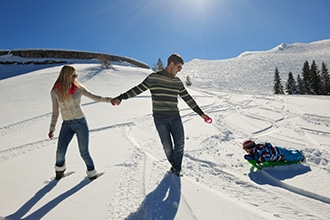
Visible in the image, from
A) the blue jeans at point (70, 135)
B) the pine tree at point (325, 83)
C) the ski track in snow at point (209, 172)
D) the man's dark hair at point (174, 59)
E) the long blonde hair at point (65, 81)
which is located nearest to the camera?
the ski track in snow at point (209, 172)

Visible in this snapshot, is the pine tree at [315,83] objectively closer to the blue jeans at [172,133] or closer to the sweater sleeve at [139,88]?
the blue jeans at [172,133]

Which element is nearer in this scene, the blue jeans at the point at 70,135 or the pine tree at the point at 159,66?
the blue jeans at the point at 70,135

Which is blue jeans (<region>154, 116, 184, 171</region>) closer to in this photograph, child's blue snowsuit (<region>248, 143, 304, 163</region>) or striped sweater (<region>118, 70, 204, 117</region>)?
striped sweater (<region>118, 70, 204, 117</region>)

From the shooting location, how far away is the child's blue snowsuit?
4.03m

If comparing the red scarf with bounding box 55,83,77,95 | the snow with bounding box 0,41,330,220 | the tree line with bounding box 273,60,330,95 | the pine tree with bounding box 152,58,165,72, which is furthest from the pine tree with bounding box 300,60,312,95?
the red scarf with bounding box 55,83,77,95

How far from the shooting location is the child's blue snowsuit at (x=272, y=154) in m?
4.03

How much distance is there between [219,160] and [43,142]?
4508 millimetres

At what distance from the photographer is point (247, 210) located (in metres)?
2.65

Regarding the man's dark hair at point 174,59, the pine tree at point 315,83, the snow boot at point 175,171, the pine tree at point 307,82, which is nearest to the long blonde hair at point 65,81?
the man's dark hair at point 174,59

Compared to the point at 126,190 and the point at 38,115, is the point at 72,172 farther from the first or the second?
the point at 38,115

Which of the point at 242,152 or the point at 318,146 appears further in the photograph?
the point at 318,146

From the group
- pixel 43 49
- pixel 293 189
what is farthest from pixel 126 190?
pixel 43 49

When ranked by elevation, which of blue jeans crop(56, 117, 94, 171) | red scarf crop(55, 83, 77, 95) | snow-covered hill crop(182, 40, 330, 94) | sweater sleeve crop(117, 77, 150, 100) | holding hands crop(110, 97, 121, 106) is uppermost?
snow-covered hill crop(182, 40, 330, 94)

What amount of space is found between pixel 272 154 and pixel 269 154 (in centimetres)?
7
